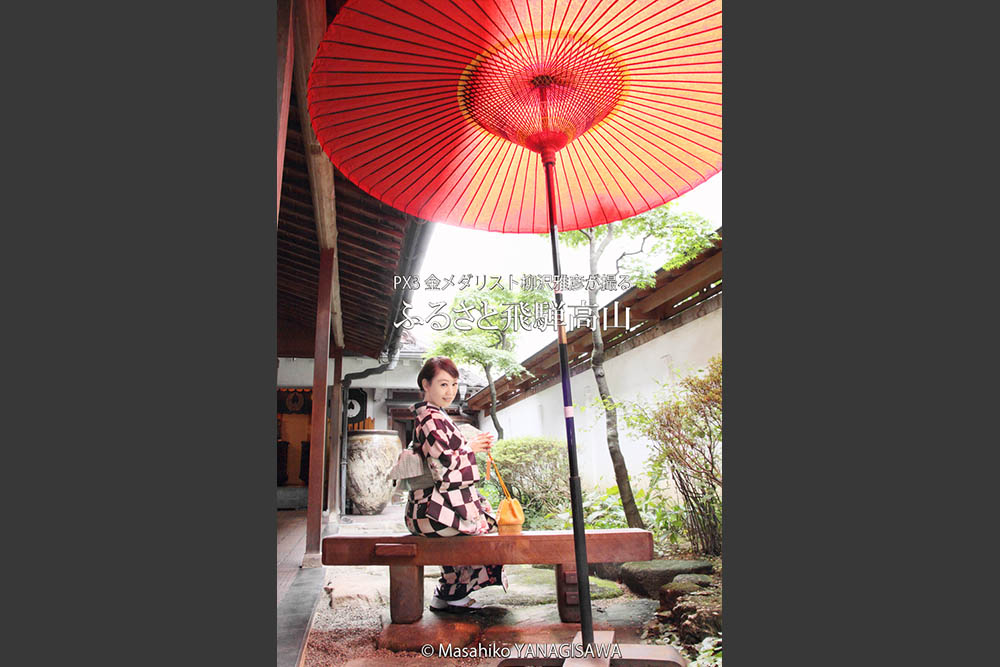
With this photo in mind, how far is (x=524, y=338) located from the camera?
2.39m

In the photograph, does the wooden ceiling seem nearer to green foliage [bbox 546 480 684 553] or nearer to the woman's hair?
the woman's hair

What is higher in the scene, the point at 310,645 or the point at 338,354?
the point at 338,354

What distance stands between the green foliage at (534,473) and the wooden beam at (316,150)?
150 cm

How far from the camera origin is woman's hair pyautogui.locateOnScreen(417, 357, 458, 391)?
248 centimetres

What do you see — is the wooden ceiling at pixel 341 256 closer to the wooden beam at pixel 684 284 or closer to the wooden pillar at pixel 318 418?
the wooden pillar at pixel 318 418

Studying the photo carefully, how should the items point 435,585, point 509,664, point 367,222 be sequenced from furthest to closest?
point 367,222 < point 435,585 < point 509,664

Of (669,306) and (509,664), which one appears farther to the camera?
(669,306)

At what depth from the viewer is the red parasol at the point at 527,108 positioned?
2039mm

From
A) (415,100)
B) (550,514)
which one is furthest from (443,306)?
(550,514)

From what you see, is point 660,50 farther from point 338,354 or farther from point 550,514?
point 338,354

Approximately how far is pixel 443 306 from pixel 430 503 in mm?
821

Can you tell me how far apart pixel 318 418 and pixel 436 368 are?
1445 millimetres

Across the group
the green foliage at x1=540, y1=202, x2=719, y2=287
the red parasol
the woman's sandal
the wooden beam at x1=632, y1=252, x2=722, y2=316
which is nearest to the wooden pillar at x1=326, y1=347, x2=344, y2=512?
the woman's sandal

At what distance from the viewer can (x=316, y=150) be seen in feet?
10.6
